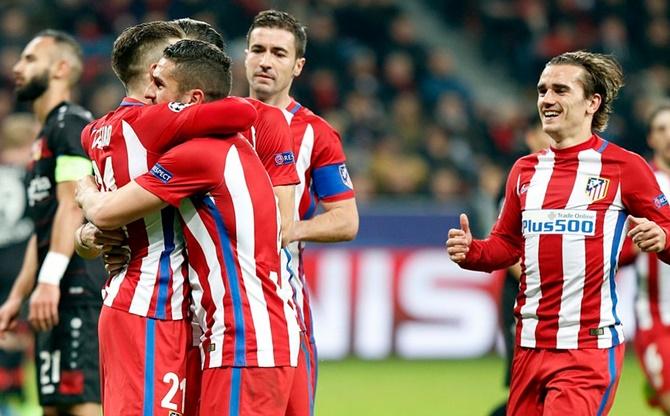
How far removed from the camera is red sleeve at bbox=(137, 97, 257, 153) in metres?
4.24

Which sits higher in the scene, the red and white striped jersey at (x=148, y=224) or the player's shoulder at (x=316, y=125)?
the player's shoulder at (x=316, y=125)

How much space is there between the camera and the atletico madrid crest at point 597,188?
5.13m

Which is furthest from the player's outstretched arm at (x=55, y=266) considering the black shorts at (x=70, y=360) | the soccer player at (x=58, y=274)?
the black shorts at (x=70, y=360)

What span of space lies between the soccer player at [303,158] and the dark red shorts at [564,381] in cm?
93

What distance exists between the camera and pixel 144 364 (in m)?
4.36

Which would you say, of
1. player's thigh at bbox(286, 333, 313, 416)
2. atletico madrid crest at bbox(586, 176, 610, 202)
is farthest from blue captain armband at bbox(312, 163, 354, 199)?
atletico madrid crest at bbox(586, 176, 610, 202)

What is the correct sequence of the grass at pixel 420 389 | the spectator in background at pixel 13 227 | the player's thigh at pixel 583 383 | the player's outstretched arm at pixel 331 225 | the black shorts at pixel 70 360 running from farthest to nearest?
the grass at pixel 420 389, the spectator in background at pixel 13 227, the black shorts at pixel 70 360, the player's outstretched arm at pixel 331 225, the player's thigh at pixel 583 383

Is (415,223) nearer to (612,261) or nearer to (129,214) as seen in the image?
(612,261)

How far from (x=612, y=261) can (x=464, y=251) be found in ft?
2.07

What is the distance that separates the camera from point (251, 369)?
426cm

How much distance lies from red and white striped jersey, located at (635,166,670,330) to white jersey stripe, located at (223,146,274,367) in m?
3.43

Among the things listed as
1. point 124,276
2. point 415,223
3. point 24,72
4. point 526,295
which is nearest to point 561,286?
point 526,295

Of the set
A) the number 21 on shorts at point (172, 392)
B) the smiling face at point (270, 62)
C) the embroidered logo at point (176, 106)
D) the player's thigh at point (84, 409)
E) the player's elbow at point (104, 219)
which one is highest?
the smiling face at point (270, 62)

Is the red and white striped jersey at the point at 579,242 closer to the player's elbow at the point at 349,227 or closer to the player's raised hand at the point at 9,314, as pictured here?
the player's elbow at the point at 349,227
